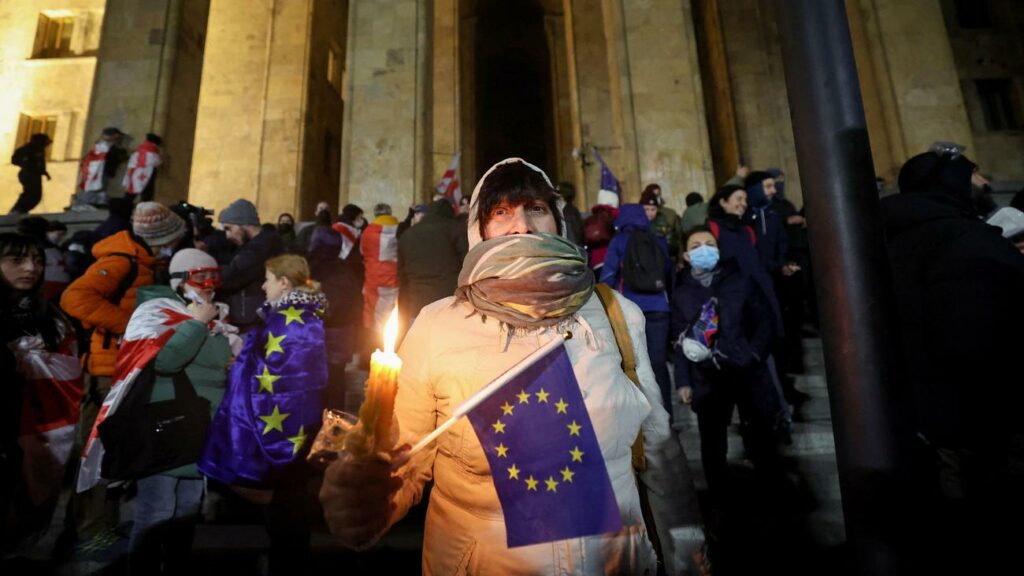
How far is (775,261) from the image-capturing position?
5.20 metres

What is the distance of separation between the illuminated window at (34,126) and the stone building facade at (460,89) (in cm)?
7

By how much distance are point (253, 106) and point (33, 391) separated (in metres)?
14.7

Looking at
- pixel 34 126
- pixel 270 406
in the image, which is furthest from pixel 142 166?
pixel 34 126

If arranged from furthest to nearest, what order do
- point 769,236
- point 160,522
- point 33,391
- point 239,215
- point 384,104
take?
point 384,104 < point 239,215 < point 769,236 < point 33,391 < point 160,522

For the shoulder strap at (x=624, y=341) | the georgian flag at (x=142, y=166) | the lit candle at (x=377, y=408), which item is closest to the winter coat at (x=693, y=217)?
the shoulder strap at (x=624, y=341)

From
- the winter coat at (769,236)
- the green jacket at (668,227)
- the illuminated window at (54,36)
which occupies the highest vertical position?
the illuminated window at (54,36)

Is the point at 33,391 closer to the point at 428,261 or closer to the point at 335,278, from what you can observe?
the point at 335,278

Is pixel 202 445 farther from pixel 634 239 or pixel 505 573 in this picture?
pixel 634 239

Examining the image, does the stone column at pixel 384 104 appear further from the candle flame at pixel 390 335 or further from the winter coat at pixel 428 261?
the candle flame at pixel 390 335

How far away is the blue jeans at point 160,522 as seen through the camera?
283 centimetres

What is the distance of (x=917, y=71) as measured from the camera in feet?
30.9

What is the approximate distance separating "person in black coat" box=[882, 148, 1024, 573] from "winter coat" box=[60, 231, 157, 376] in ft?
16.3

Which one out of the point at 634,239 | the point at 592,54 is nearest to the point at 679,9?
the point at 592,54

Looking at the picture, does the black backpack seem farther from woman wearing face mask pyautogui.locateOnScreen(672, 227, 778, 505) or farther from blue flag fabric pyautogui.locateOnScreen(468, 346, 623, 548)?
blue flag fabric pyautogui.locateOnScreen(468, 346, 623, 548)
